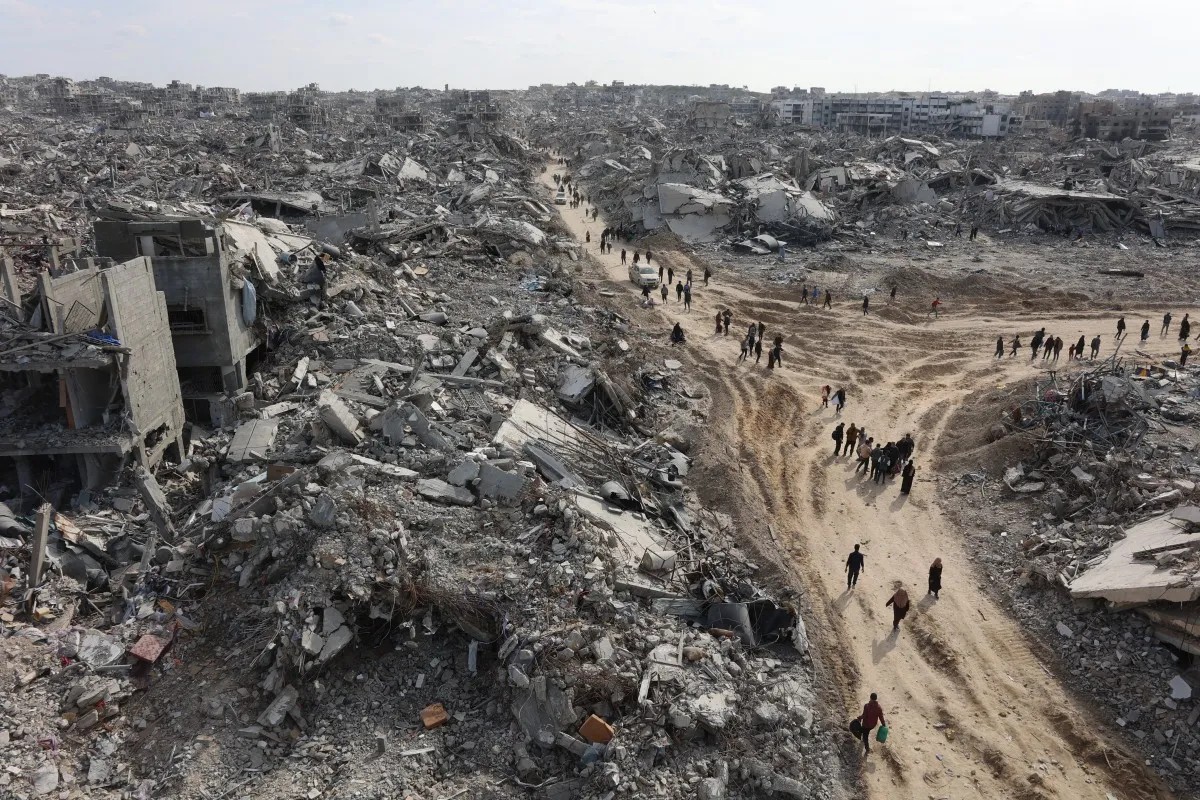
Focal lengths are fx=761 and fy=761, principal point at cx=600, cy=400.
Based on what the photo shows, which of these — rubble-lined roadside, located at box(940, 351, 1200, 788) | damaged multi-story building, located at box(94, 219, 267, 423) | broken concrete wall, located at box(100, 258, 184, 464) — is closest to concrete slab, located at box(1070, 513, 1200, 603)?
rubble-lined roadside, located at box(940, 351, 1200, 788)

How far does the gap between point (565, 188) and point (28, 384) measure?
43161mm

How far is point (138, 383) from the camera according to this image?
13.0 meters

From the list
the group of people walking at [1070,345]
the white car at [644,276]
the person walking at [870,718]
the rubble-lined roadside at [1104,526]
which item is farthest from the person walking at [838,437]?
the white car at [644,276]

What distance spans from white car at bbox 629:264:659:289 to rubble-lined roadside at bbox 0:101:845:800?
13134mm

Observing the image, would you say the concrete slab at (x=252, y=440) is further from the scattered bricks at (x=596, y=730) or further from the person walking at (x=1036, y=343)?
the person walking at (x=1036, y=343)

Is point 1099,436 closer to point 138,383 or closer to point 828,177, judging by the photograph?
point 138,383

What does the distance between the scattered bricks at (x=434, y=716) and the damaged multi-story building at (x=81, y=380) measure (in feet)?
25.3

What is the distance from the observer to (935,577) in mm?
11680

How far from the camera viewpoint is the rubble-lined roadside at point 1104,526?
9.52 meters

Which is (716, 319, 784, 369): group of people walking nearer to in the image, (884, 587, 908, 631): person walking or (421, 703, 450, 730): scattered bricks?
(884, 587, 908, 631): person walking

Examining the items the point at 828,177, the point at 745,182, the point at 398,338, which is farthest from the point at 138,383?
the point at 828,177

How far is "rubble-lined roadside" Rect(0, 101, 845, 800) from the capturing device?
26.1ft

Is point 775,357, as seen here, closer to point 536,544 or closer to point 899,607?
point 899,607

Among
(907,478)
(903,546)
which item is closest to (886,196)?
(907,478)
